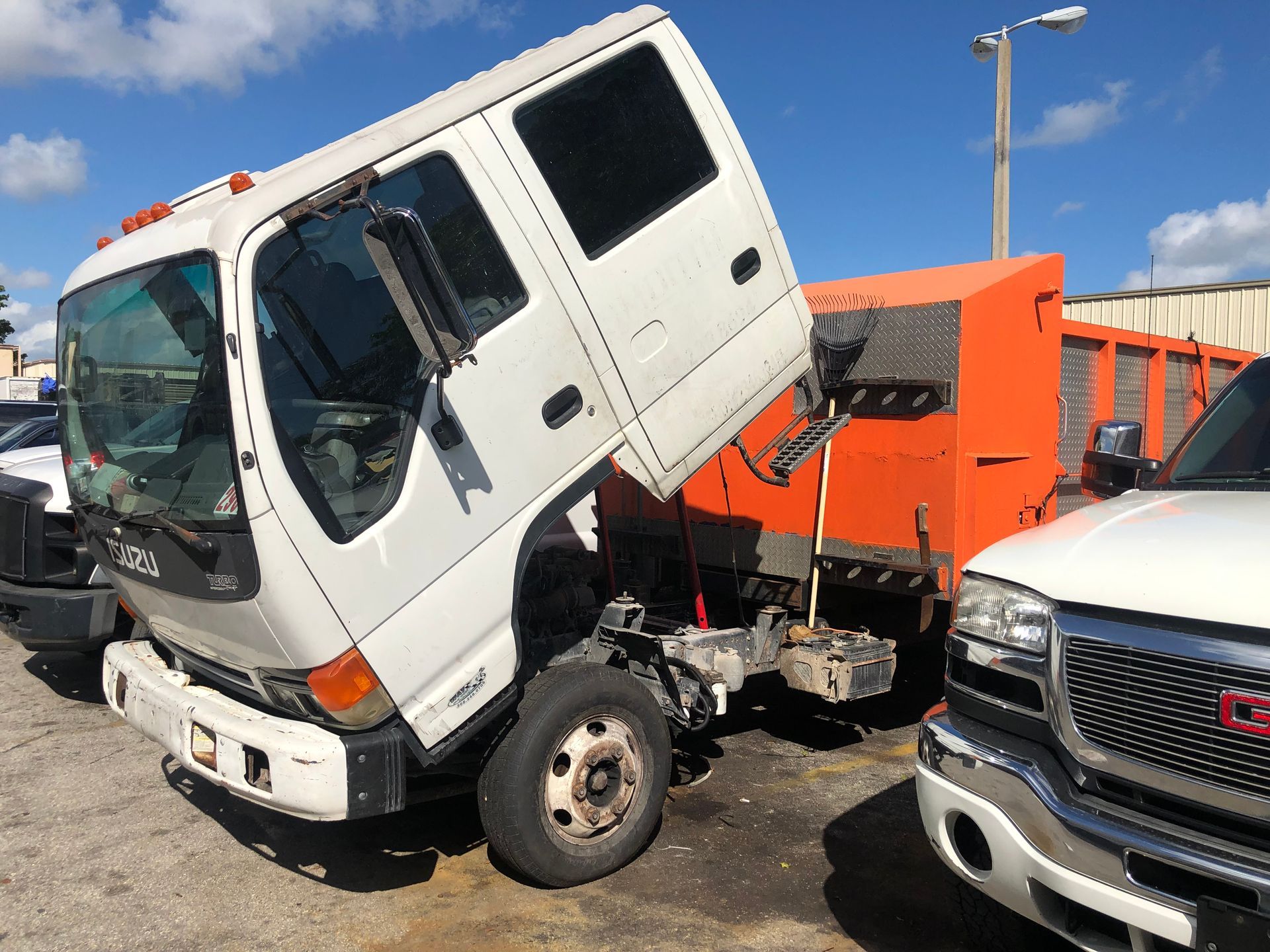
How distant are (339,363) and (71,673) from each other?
18.9 ft

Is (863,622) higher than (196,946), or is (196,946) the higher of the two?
(863,622)

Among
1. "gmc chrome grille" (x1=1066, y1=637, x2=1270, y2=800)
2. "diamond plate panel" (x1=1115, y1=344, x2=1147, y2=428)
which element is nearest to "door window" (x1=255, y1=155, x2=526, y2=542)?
"gmc chrome grille" (x1=1066, y1=637, x2=1270, y2=800)

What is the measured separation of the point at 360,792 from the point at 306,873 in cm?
117

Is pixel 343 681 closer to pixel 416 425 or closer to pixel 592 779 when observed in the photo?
pixel 416 425

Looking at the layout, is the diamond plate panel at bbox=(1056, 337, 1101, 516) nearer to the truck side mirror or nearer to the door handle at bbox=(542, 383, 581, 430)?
the door handle at bbox=(542, 383, 581, 430)

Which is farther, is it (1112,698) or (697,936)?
(697,936)

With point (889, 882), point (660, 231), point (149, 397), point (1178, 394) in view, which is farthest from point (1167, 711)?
point (1178, 394)

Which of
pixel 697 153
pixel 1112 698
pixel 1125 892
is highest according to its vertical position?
pixel 697 153

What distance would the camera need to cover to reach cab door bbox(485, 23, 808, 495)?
4.06m

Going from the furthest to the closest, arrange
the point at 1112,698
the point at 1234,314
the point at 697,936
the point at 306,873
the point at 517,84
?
the point at 1234,314, the point at 306,873, the point at 517,84, the point at 697,936, the point at 1112,698

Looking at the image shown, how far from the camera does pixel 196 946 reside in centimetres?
367

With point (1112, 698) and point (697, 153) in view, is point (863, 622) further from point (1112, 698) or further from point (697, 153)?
point (1112, 698)

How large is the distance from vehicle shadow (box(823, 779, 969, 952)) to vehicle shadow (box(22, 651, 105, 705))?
17.5ft

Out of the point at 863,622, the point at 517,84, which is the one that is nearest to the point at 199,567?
the point at 517,84
